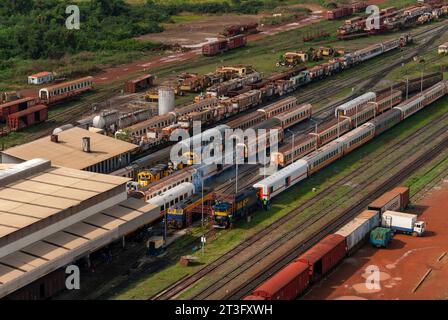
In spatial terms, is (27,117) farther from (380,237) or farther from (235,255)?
(380,237)

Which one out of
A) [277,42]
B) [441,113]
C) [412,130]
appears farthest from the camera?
[277,42]

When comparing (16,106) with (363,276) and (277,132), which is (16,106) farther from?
(363,276)

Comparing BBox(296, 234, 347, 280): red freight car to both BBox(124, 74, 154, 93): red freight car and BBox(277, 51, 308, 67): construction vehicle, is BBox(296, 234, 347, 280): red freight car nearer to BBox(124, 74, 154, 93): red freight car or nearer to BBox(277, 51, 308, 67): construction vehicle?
BBox(124, 74, 154, 93): red freight car

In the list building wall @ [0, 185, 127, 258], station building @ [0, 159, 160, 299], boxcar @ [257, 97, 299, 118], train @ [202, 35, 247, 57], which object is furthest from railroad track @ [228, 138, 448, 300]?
train @ [202, 35, 247, 57]

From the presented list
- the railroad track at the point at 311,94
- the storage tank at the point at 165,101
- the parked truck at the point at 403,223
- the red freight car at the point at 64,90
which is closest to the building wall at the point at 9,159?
the railroad track at the point at 311,94

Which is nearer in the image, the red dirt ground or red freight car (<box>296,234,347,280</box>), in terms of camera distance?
the red dirt ground
